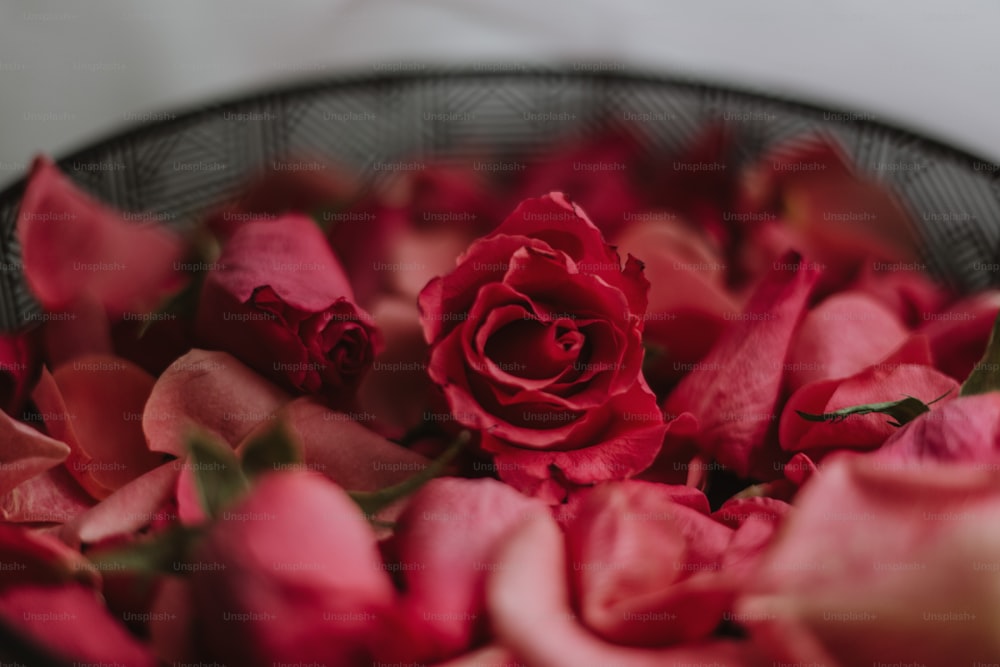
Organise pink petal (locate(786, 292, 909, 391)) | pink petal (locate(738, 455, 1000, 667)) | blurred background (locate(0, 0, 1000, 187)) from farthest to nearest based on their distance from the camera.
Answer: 1. blurred background (locate(0, 0, 1000, 187))
2. pink petal (locate(786, 292, 909, 391))
3. pink petal (locate(738, 455, 1000, 667))

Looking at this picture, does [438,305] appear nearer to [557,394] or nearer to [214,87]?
[557,394]

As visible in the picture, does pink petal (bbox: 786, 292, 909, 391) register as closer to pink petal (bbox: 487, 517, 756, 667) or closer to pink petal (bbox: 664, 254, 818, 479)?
pink petal (bbox: 664, 254, 818, 479)

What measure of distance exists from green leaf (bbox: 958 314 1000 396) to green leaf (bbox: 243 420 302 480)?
0.60ft

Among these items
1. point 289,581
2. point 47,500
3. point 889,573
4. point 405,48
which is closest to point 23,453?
point 47,500

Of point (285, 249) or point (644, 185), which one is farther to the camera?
point (644, 185)

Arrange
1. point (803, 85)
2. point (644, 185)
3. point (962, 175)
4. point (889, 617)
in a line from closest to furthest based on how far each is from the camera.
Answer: point (889, 617)
point (962, 175)
point (644, 185)
point (803, 85)

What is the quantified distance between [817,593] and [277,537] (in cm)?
11

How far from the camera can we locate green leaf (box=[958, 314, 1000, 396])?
249 mm

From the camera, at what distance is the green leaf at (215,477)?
0.22m

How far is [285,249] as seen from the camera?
0.28 m

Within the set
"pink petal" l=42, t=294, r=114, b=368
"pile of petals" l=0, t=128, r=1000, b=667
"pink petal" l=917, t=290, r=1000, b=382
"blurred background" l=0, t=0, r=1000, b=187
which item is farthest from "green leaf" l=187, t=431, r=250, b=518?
"blurred background" l=0, t=0, r=1000, b=187

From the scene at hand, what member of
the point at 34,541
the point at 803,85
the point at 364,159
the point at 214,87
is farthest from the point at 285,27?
the point at 34,541

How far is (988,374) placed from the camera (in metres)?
0.25

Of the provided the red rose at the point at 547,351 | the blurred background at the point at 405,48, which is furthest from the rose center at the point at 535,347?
the blurred background at the point at 405,48
